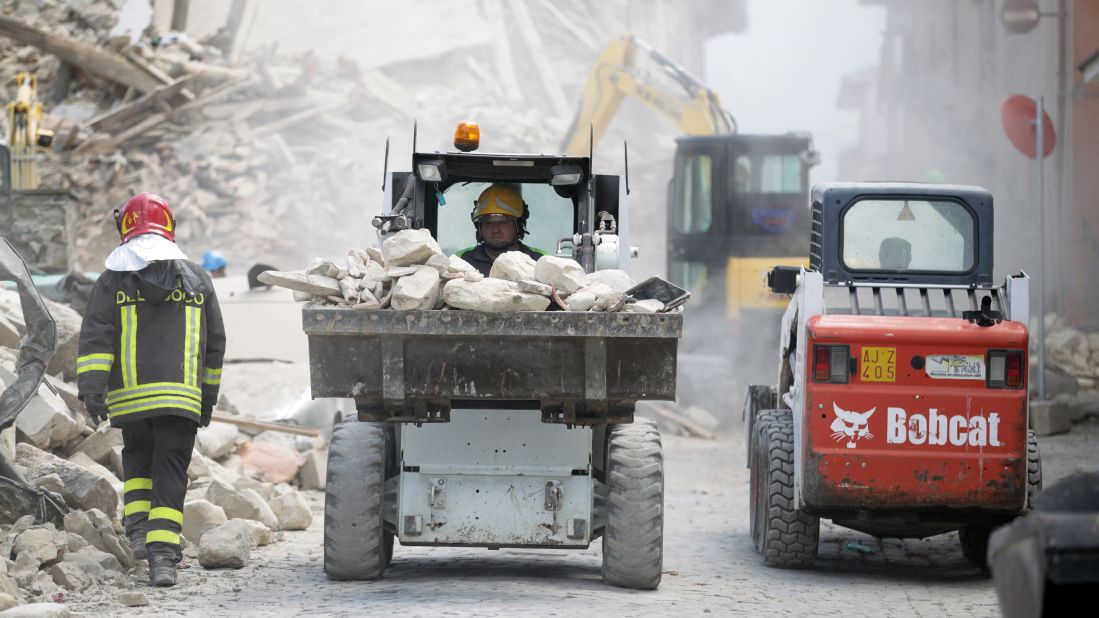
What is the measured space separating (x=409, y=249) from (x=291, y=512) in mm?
3231

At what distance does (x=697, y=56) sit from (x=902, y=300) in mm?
45697

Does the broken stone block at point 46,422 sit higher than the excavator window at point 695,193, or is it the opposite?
the excavator window at point 695,193

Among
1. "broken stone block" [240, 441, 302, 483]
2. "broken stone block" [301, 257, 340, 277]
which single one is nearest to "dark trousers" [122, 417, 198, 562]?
"broken stone block" [301, 257, 340, 277]

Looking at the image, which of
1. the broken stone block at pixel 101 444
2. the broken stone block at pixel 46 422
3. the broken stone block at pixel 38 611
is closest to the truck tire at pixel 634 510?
the broken stone block at pixel 38 611

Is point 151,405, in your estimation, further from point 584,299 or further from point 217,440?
point 217,440

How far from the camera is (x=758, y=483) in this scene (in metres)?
8.28

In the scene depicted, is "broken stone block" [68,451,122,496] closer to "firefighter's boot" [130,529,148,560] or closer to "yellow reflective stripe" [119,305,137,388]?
"firefighter's boot" [130,529,148,560]

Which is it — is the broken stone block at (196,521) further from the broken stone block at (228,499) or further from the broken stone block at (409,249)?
the broken stone block at (409,249)

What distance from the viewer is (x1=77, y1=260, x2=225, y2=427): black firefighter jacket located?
652cm

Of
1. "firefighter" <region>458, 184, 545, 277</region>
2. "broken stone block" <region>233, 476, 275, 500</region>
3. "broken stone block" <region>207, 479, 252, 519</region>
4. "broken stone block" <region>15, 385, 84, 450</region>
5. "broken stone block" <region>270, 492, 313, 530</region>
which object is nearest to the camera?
"firefighter" <region>458, 184, 545, 277</region>

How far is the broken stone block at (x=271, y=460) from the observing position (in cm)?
1023

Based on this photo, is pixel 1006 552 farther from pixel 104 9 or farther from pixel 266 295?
pixel 104 9

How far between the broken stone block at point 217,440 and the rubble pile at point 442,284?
361 cm

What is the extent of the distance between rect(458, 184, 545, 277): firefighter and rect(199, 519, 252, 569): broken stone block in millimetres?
1801
